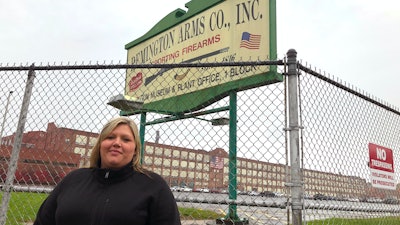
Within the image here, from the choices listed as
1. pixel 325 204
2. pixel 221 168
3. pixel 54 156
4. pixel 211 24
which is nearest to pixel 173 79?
pixel 211 24

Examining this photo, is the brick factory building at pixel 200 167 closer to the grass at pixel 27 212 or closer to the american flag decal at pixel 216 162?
the american flag decal at pixel 216 162

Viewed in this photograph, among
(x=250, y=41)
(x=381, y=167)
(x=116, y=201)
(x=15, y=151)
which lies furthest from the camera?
(x=250, y=41)

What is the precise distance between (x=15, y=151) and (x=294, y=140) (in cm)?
240

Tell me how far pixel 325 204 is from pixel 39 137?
3.35 metres

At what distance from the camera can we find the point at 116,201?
5.54 ft

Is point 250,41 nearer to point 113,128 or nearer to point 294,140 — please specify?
point 294,140

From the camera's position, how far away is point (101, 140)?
6.47 feet

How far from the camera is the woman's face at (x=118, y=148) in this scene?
1.86 meters

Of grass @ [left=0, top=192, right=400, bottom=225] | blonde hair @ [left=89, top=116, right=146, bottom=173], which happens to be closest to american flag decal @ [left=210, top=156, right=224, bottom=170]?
grass @ [left=0, top=192, right=400, bottom=225]

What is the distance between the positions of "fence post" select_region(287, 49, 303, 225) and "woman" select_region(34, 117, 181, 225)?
3.42 feet

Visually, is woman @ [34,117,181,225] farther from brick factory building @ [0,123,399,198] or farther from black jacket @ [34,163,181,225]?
brick factory building @ [0,123,399,198]

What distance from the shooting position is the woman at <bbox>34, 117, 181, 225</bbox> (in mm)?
1667

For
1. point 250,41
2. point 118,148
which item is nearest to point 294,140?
point 118,148

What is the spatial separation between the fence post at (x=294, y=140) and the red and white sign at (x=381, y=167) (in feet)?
3.60
